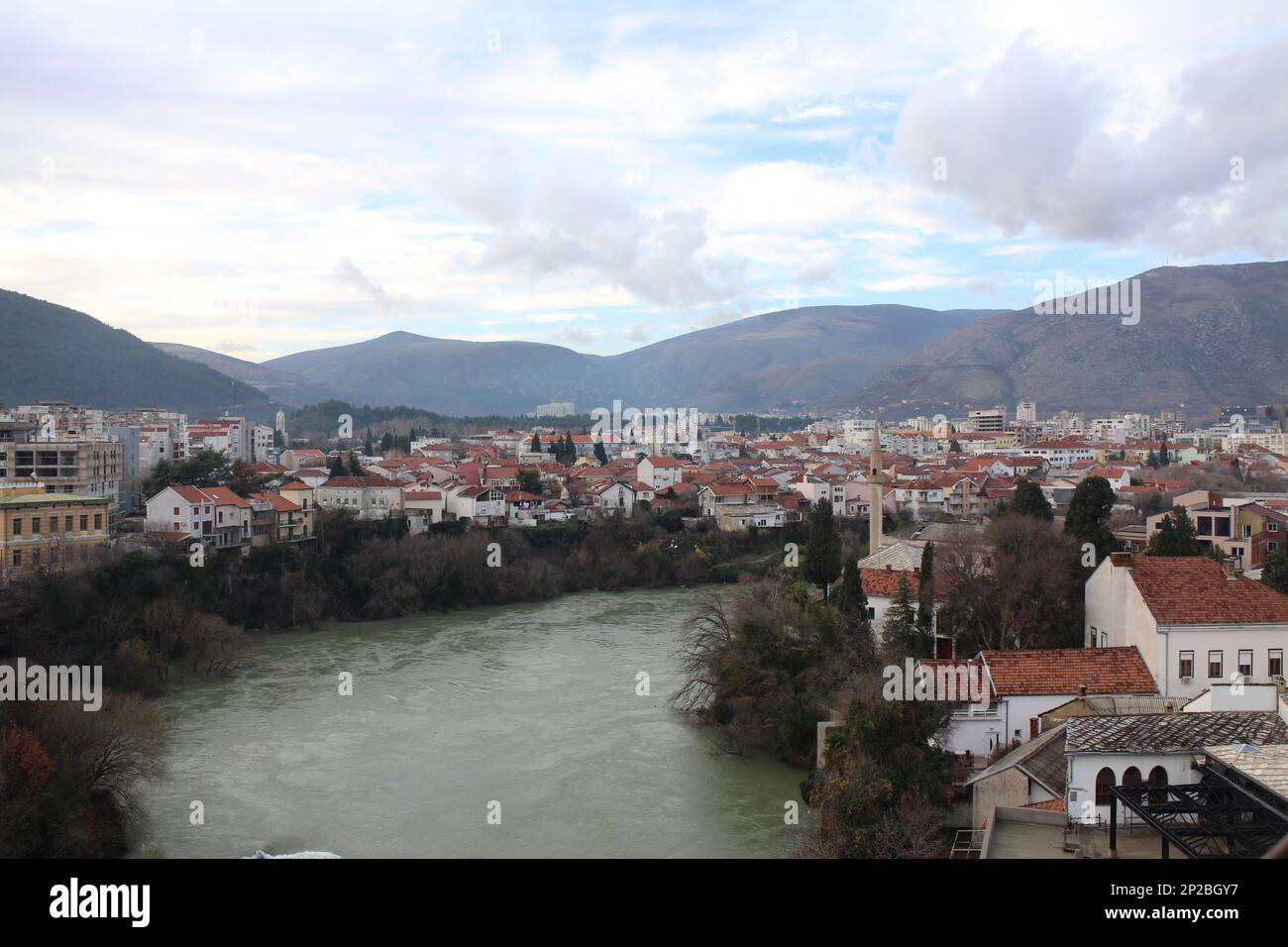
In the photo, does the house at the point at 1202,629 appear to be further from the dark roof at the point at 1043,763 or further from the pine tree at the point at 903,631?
the pine tree at the point at 903,631

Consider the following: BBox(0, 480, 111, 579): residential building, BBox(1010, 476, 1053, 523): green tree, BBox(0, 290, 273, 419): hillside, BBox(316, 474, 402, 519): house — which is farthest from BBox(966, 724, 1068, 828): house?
BBox(0, 290, 273, 419): hillside

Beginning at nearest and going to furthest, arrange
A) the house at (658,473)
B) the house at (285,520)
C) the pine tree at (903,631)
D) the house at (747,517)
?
the pine tree at (903,631), the house at (285,520), the house at (747,517), the house at (658,473)

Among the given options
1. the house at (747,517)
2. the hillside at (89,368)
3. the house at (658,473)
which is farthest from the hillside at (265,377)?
the house at (747,517)

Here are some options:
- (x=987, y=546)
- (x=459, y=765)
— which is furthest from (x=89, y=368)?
(x=987, y=546)

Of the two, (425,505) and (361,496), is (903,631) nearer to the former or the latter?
(425,505)

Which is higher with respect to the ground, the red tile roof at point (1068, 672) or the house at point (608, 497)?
the house at point (608, 497)

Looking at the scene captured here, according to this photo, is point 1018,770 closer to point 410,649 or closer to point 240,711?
point 240,711
